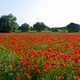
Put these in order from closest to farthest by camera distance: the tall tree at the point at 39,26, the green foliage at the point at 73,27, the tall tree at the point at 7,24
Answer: the tall tree at the point at 7,24 → the green foliage at the point at 73,27 → the tall tree at the point at 39,26

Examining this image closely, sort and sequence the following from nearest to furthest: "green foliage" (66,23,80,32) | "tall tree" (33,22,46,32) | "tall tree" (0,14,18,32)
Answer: "tall tree" (0,14,18,32)
"green foliage" (66,23,80,32)
"tall tree" (33,22,46,32)

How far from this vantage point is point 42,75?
7.07 m

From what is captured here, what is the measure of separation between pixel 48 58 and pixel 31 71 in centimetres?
70

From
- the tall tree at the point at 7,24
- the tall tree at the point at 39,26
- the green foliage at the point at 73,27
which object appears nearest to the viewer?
the tall tree at the point at 7,24

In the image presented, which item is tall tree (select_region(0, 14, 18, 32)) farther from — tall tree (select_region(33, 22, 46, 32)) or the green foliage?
the green foliage

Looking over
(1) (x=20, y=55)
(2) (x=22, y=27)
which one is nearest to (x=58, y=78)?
(1) (x=20, y=55)

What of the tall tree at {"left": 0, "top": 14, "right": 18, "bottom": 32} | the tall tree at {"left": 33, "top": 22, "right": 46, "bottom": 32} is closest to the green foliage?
the tall tree at {"left": 33, "top": 22, "right": 46, "bottom": 32}

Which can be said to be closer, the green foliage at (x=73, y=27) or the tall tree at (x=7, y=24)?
the tall tree at (x=7, y=24)

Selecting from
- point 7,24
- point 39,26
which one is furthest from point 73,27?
point 7,24

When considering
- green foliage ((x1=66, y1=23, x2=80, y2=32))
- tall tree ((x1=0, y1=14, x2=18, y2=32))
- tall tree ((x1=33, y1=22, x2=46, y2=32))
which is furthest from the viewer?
tall tree ((x1=33, y1=22, x2=46, y2=32))

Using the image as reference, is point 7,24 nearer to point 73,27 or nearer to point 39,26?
point 39,26

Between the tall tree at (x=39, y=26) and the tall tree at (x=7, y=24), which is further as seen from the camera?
the tall tree at (x=39, y=26)

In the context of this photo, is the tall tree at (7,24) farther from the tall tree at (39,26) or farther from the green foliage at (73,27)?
the green foliage at (73,27)

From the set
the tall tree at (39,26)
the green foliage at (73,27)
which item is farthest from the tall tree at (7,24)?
the green foliage at (73,27)
